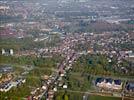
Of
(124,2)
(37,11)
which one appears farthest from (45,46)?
(124,2)

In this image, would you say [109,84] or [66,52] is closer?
[109,84]

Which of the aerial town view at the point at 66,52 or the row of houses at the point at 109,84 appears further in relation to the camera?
the row of houses at the point at 109,84

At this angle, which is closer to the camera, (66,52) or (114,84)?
(114,84)

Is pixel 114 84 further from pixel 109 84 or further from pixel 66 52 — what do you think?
pixel 66 52

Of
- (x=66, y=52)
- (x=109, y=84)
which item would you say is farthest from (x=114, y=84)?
(x=66, y=52)

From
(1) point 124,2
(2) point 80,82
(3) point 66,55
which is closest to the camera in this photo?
(2) point 80,82

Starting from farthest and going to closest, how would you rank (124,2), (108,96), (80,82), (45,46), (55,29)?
(124,2), (55,29), (45,46), (80,82), (108,96)

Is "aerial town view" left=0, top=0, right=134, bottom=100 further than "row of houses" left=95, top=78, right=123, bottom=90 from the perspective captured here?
No

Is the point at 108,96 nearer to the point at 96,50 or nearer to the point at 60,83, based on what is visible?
the point at 60,83
